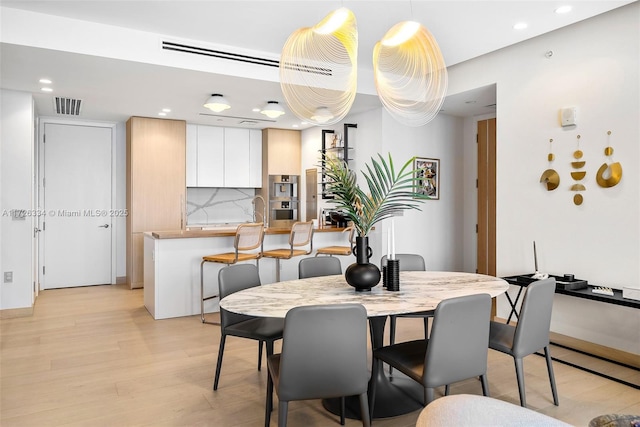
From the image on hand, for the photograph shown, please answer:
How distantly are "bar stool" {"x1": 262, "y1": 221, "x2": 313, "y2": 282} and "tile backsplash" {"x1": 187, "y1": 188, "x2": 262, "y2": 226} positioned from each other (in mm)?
2828

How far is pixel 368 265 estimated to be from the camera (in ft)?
8.76

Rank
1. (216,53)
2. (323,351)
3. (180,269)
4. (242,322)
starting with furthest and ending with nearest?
(180,269), (216,53), (242,322), (323,351)

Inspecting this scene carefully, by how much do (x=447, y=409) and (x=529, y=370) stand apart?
8.91 feet

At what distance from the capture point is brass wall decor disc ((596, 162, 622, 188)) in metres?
3.51

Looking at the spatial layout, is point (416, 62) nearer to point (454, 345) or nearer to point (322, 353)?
point (454, 345)

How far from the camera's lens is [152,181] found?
6660 millimetres

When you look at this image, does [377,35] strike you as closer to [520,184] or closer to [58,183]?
[520,184]

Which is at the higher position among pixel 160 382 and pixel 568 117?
pixel 568 117

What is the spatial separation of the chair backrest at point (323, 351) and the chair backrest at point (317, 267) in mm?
1456

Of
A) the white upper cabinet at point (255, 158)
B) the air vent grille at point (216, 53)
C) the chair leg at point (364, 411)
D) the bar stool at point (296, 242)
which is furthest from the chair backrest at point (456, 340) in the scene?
the white upper cabinet at point (255, 158)

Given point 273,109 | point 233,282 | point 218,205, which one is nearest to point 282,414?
point 233,282

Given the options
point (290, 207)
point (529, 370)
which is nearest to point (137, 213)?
point (290, 207)

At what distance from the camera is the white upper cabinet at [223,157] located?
7.23 metres

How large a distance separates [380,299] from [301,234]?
2751 millimetres
